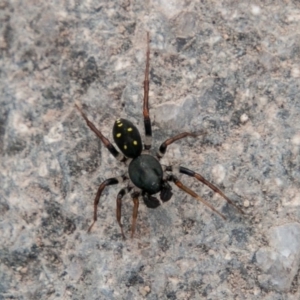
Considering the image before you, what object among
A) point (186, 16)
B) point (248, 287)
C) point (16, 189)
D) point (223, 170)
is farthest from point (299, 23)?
point (16, 189)

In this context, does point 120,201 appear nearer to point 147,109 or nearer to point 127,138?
point 127,138

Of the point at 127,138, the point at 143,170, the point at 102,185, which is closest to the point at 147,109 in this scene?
the point at 127,138

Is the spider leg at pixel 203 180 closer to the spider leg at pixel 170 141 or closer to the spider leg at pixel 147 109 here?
the spider leg at pixel 170 141

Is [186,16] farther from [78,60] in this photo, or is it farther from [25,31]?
[25,31]

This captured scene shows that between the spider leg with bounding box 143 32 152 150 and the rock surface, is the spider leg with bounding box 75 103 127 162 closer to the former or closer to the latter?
the rock surface

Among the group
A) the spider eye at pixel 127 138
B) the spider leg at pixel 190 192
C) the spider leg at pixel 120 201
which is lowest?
the spider leg at pixel 190 192

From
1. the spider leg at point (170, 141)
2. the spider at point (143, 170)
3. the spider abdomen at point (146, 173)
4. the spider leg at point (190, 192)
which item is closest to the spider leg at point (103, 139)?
the spider at point (143, 170)

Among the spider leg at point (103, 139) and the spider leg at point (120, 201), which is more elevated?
the spider leg at point (103, 139)
